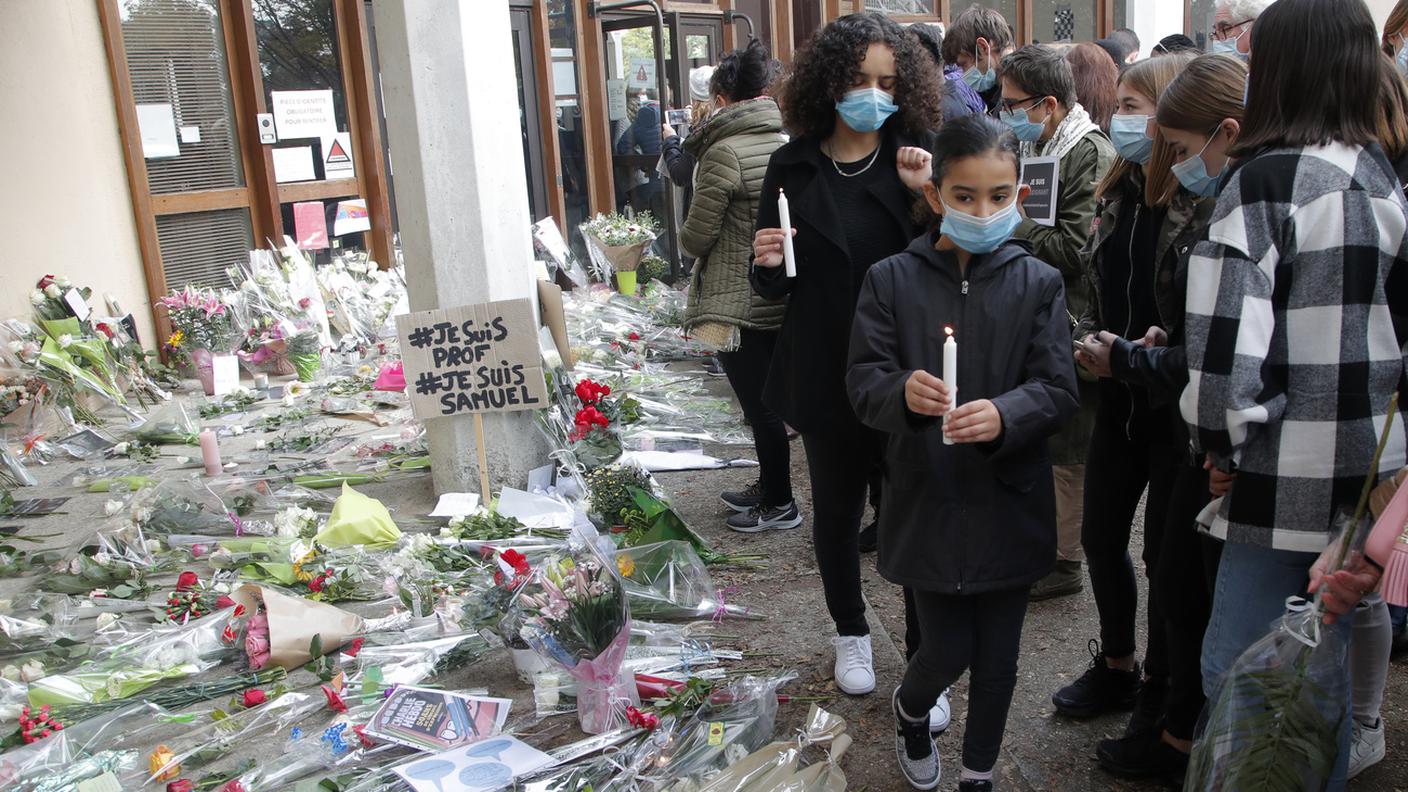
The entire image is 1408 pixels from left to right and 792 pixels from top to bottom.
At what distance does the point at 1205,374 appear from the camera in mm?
2133

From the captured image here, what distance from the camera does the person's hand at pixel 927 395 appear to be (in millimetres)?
2307

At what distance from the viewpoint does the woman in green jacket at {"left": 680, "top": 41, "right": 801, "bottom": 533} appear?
426 centimetres

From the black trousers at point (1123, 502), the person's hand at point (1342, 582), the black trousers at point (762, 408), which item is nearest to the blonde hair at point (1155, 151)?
the black trousers at point (1123, 502)

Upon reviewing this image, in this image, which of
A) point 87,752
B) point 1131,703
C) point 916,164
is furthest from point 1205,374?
point 87,752

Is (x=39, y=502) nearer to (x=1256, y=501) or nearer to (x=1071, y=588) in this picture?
(x=1071, y=588)

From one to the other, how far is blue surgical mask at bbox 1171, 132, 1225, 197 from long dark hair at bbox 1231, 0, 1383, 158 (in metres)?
0.43

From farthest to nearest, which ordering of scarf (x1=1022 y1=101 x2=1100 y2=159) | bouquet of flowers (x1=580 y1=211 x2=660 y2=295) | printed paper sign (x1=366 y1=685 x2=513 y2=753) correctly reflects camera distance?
bouquet of flowers (x1=580 y1=211 x2=660 y2=295)
scarf (x1=1022 y1=101 x2=1100 y2=159)
printed paper sign (x1=366 y1=685 x2=513 y2=753)

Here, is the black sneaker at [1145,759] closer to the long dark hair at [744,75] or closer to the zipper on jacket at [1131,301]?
the zipper on jacket at [1131,301]

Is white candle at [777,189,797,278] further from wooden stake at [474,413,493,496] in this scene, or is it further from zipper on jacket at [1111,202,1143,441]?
wooden stake at [474,413,493,496]

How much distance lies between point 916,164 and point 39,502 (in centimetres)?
472

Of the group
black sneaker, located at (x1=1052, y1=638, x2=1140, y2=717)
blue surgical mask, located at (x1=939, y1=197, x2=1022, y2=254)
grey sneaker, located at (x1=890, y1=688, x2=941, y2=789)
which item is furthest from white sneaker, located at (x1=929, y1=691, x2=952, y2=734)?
blue surgical mask, located at (x1=939, y1=197, x2=1022, y2=254)

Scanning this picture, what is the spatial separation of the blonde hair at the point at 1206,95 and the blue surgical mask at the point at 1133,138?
0.26m

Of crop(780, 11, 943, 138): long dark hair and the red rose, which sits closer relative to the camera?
crop(780, 11, 943, 138): long dark hair

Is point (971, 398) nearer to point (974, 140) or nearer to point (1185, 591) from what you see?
point (974, 140)
